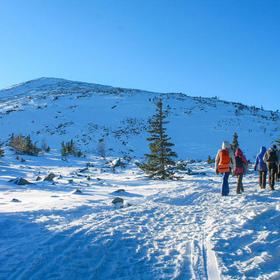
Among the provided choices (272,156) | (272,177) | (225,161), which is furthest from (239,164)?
(272,156)

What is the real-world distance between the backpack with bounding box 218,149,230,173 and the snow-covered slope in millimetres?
30450

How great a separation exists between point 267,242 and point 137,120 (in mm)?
57355

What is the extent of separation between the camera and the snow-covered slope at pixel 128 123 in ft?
166

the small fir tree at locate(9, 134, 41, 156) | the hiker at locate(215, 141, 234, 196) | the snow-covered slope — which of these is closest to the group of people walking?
the hiker at locate(215, 141, 234, 196)

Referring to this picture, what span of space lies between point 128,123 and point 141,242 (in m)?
56.0

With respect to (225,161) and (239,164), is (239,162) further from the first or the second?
(225,161)

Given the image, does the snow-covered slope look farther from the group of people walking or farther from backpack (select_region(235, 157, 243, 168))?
backpack (select_region(235, 157, 243, 168))

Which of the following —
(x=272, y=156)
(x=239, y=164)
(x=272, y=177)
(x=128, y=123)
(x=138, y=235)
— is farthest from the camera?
(x=128, y=123)

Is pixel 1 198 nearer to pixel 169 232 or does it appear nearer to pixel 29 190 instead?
pixel 29 190

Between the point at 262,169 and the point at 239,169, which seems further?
the point at 262,169

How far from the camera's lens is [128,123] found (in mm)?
62312

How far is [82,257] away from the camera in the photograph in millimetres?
5574

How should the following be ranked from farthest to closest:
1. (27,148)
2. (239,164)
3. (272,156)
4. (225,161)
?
(27,148) < (272,156) < (239,164) < (225,161)

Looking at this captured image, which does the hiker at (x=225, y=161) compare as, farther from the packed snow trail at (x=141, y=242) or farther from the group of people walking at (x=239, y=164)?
the packed snow trail at (x=141, y=242)
